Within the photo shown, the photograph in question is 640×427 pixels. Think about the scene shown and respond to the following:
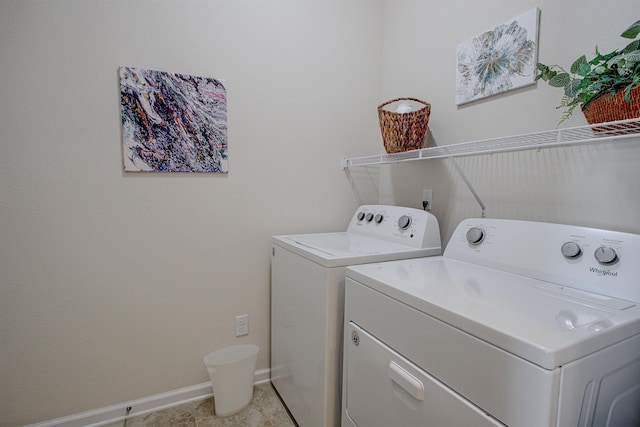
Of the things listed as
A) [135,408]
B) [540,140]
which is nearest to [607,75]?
[540,140]

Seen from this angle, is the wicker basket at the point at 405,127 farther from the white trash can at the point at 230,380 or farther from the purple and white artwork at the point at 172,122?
the white trash can at the point at 230,380

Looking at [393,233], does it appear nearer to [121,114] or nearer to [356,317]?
[356,317]

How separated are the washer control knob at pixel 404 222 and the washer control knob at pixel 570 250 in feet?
2.12

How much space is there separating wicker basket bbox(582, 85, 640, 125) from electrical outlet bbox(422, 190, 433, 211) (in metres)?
0.83

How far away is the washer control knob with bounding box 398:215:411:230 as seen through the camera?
1539 mm

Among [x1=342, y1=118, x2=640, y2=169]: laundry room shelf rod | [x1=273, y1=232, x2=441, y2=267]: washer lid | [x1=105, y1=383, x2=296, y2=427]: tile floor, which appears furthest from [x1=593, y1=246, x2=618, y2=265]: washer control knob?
[x1=105, y1=383, x2=296, y2=427]: tile floor

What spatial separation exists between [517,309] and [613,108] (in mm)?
620

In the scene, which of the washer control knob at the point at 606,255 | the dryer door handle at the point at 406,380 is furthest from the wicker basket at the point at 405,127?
the dryer door handle at the point at 406,380

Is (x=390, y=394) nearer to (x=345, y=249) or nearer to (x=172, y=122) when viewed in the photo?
(x=345, y=249)

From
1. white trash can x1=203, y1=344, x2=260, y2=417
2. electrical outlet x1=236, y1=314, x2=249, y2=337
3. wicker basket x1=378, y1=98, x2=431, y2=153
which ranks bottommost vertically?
white trash can x1=203, y1=344, x2=260, y2=417

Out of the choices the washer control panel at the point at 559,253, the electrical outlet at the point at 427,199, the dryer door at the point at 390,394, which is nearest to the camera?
the dryer door at the point at 390,394

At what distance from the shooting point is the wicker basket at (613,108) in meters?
0.79

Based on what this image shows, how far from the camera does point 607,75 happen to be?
2.80 feet

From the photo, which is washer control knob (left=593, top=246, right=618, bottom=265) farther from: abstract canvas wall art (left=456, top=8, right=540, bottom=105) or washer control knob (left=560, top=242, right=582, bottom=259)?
abstract canvas wall art (left=456, top=8, right=540, bottom=105)
